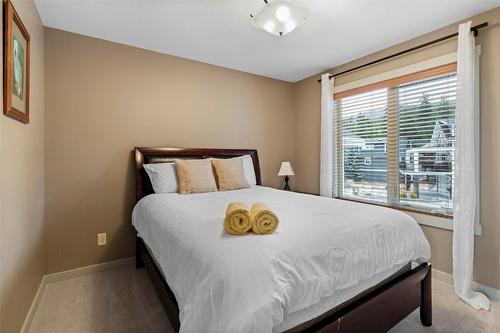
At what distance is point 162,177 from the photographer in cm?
262

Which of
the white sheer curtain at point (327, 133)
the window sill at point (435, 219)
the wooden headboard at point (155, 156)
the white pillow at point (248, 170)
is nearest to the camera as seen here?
the window sill at point (435, 219)

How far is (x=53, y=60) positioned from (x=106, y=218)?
66.1 inches

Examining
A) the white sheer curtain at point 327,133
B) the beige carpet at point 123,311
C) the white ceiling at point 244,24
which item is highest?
the white ceiling at point 244,24

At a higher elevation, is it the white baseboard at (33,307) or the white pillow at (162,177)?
the white pillow at (162,177)

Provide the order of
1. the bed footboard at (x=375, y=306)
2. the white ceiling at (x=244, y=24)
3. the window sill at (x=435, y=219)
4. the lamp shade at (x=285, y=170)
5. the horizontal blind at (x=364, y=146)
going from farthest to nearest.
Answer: the lamp shade at (x=285, y=170) → the horizontal blind at (x=364, y=146) → the window sill at (x=435, y=219) → the white ceiling at (x=244, y=24) → the bed footboard at (x=375, y=306)

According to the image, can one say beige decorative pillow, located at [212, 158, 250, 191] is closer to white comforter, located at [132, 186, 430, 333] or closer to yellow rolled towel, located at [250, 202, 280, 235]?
white comforter, located at [132, 186, 430, 333]

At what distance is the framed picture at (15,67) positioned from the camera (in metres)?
1.38

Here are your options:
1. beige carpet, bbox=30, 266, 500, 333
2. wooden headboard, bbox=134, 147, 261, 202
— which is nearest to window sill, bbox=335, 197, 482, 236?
beige carpet, bbox=30, 266, 500, 333

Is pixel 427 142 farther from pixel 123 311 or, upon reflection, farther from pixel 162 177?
pixel 123 311

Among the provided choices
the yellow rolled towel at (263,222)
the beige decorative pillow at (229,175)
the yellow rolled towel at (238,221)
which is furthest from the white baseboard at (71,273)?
the yellow rolled towel at (263,222)

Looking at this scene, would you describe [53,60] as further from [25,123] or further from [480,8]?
[480,8]

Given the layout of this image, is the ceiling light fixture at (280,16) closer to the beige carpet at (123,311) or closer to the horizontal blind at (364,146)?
the horizontal blind at (364,146)

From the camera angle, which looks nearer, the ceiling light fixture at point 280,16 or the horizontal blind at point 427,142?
the ceiling light fixture at point 280,16

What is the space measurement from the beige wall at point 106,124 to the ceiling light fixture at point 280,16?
5.05 feet
